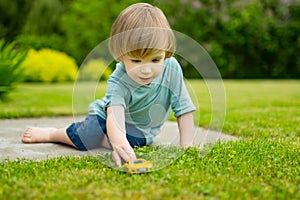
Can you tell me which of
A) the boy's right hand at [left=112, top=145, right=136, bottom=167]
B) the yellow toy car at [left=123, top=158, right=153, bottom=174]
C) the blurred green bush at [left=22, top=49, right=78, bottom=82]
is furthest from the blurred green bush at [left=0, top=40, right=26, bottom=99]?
the blurred green bush at [left=22, top=49, right=78, bottom=82]

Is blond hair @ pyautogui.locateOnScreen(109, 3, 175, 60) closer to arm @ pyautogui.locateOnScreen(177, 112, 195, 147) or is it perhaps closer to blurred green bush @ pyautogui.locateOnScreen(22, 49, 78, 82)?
arm @ pyautogui.locateOnScreen(177, 112, 195, 147)

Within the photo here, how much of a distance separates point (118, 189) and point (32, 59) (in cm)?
1109

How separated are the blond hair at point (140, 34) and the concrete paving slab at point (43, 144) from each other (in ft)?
2.07

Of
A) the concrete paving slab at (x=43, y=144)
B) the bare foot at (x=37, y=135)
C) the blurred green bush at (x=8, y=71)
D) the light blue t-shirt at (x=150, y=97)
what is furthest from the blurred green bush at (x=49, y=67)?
the light blue t-shirt at (x=150, y=97)

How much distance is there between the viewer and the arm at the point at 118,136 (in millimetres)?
1946

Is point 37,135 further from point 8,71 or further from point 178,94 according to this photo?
point 8,71

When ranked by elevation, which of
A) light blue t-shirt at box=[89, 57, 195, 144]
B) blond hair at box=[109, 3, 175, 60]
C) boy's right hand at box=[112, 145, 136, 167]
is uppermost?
blond hair at box=[109, 3, 175, 60]

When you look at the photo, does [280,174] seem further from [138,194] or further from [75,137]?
[75,137]

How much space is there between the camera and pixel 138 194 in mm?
1463

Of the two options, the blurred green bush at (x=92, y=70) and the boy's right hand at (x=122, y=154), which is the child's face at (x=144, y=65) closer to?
the blurred green bush at (x=92, y=70)

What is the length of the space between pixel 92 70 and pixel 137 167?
0.83 metres

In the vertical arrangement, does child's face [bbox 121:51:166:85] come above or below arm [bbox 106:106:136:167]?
above

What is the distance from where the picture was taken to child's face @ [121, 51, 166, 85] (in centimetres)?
205

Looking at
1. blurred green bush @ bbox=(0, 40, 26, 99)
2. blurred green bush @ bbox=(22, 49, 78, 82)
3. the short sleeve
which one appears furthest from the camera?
blurred green bush @ bbox=(22, 49, 78, 82)
